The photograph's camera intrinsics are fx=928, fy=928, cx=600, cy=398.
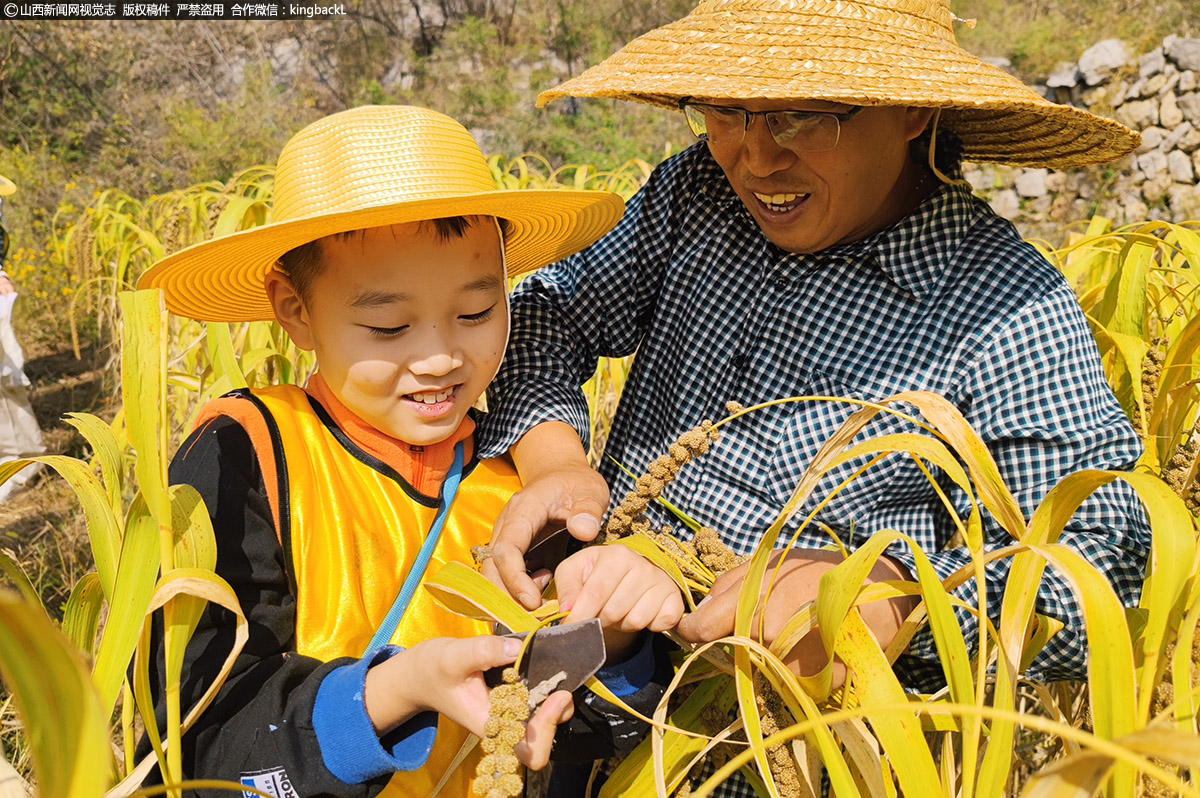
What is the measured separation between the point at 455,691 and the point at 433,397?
0.35 metres

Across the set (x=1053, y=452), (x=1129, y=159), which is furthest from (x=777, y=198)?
(x=1129, y=159)

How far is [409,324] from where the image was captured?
36.1 inches

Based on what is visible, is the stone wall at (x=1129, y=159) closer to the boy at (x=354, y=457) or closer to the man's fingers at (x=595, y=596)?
the boy at (x=354, y=457)

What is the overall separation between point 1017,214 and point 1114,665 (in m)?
7.91

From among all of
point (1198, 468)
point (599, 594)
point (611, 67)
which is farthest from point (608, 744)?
point (611, 67)

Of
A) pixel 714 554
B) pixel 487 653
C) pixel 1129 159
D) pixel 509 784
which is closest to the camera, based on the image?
pixel 509 784

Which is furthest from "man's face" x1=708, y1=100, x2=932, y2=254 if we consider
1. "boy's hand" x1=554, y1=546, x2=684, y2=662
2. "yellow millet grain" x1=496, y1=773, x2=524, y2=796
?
"yellow millet grain" x1=496, y1=773, x2=524, y2=796

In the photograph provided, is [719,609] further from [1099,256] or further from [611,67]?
[1099,256]

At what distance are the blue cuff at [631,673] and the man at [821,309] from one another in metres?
0.07

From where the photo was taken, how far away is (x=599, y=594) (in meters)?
0.76

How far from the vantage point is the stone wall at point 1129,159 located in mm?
6992

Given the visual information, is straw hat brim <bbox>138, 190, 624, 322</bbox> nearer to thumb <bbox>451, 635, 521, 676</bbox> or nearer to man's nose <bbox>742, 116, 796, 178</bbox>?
man's nose <bbox>742, 116, 796, 178</bbox>

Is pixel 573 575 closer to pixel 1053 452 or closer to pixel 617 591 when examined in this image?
pixel 617 591

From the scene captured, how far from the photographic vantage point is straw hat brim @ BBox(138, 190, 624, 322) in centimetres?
87
